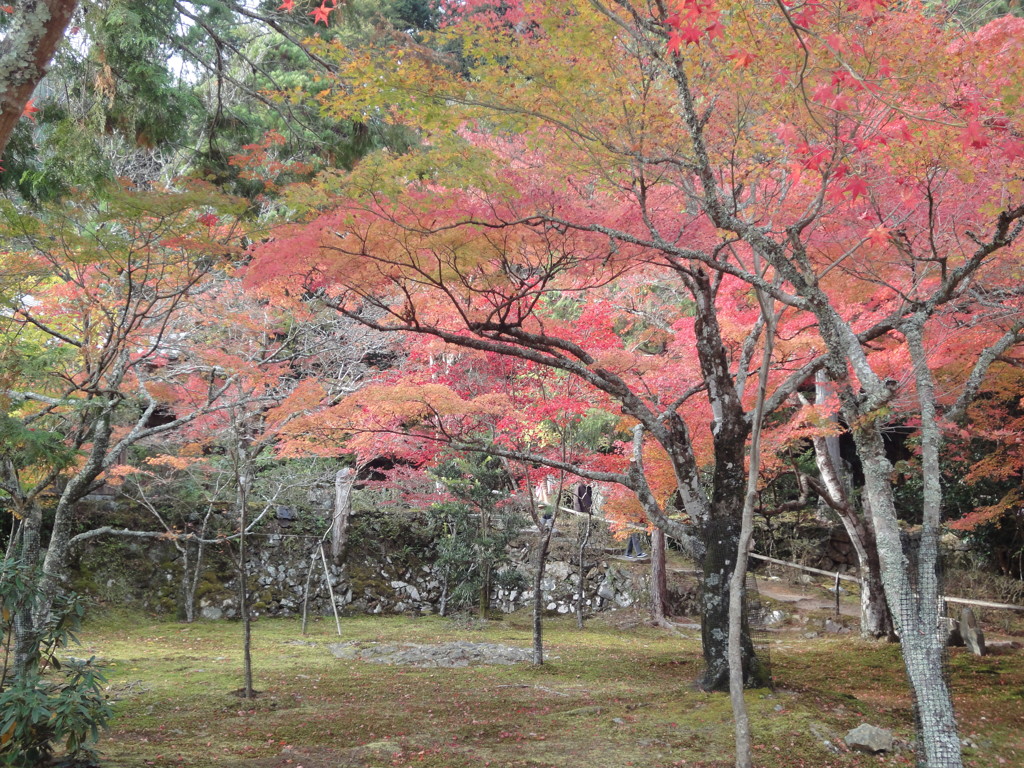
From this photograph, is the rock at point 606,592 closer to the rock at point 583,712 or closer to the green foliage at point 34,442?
the rock at point 583,712

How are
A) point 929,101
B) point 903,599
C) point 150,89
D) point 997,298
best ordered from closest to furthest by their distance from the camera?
1. point 903,599
2. point 929,101
3. point 150,89
4. point 997,298

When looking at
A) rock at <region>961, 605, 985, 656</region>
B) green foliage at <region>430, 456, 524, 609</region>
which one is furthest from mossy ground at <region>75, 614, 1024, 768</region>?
→ green foliage at <region>430, 456, 524, 609</region>

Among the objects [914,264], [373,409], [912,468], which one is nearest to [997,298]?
[914,264]

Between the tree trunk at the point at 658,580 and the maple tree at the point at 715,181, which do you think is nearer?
the maple tree at the point at 715,181

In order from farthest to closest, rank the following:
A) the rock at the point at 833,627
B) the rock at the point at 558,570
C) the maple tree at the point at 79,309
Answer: the rock at the point at 558,570 < the rock at the point at 833,627 < the maple tree at the point at 79,309

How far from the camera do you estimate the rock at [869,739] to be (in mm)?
4801

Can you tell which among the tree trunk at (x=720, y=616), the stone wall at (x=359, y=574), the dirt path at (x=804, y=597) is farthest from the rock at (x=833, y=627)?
the tree trunk at (x=720, y=616)

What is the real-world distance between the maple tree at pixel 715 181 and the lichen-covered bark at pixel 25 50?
7.44ft

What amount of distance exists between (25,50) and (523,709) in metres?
5.93

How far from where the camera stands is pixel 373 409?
8.25 m

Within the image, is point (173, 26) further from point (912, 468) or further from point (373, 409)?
point (912, 468)

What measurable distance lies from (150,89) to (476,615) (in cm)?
1031

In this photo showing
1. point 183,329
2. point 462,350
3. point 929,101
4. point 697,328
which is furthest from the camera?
point 462,350

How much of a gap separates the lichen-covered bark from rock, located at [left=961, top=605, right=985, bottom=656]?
32.5 ft
